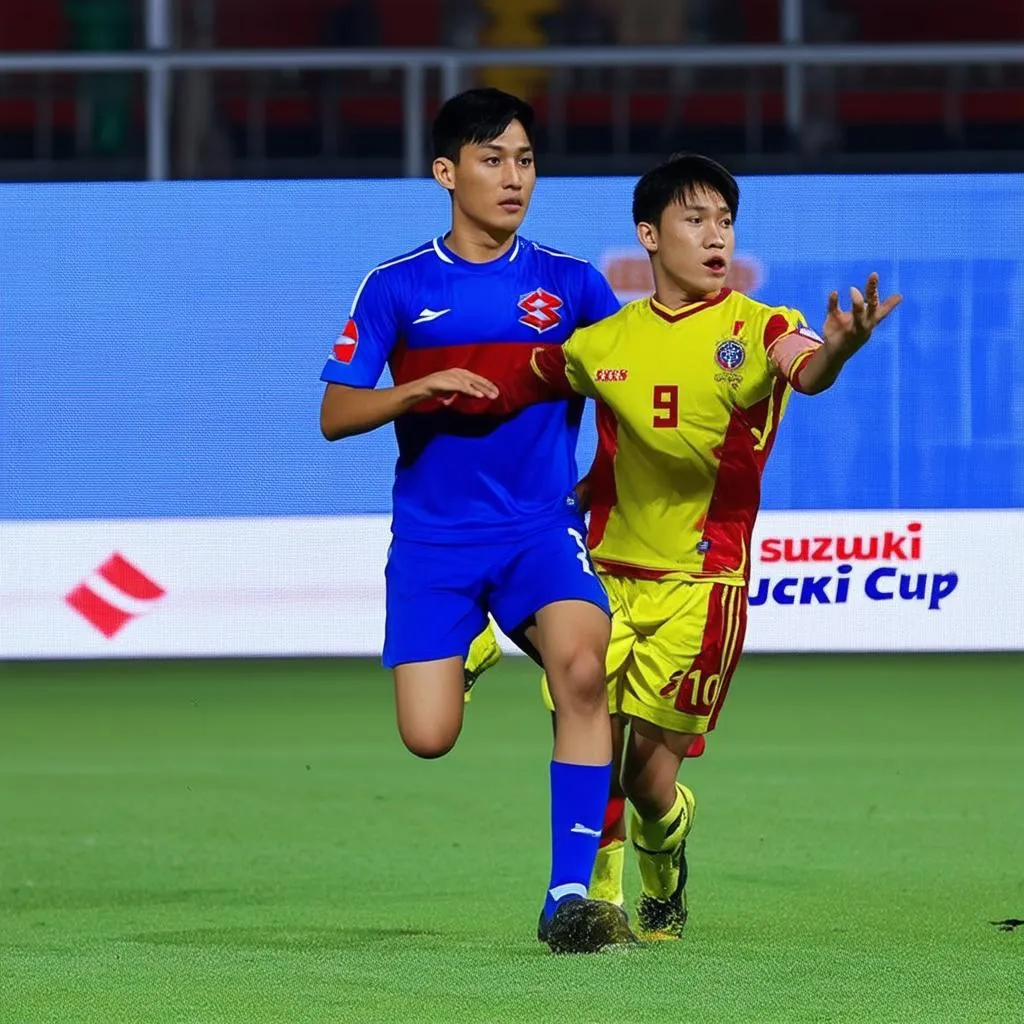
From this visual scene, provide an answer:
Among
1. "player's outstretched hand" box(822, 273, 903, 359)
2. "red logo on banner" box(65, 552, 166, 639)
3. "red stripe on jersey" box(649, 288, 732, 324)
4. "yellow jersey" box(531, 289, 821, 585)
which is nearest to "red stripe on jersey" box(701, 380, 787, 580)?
"yellow jersey" box(531, 289, 821, 585)

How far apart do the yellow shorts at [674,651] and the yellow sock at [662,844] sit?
20 cm

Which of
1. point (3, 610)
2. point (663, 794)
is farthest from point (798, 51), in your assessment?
point (663, 794)

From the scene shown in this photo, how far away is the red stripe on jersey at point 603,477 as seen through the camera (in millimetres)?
5148

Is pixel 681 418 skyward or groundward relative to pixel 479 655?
skyward

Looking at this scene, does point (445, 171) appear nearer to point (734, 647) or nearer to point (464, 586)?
point (464, 586)

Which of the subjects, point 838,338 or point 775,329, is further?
point 775,329

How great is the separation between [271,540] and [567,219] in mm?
2089

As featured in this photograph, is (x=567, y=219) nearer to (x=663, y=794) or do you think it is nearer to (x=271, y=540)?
(x=271, y=540)

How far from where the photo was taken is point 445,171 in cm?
521

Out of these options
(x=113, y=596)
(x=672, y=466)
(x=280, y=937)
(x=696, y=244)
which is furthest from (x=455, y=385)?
(x=113, y=596)

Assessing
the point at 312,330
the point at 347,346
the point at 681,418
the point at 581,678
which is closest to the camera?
the point at 581,678

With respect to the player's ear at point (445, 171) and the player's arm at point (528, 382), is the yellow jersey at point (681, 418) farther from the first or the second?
the player's ear at point (445, 171)

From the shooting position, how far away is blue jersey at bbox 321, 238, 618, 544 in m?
5.08

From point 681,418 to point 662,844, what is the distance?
948mm
